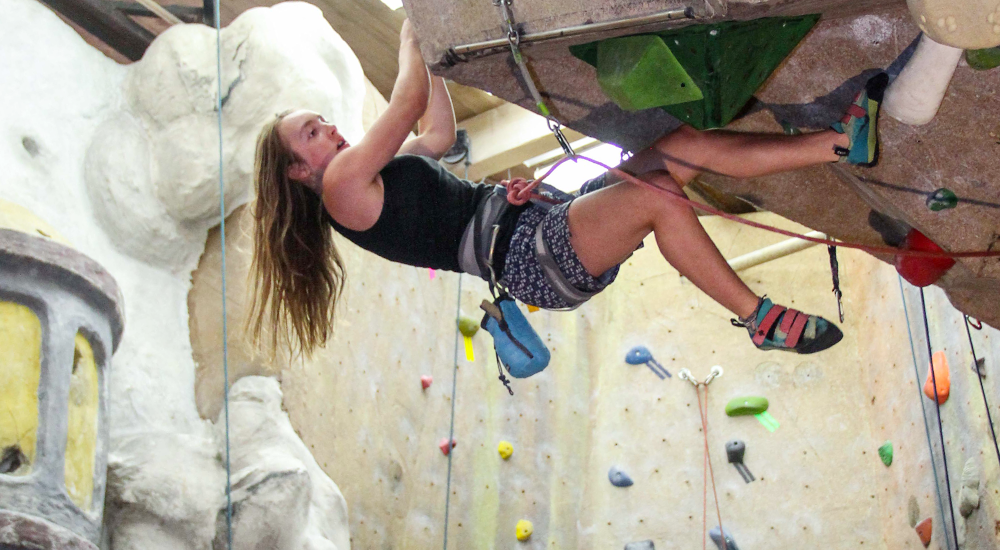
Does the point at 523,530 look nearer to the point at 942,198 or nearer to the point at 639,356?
the point at 639,356

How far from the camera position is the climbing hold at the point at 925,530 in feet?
12.3

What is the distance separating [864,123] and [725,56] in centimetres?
31

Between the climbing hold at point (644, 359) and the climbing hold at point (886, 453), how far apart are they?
4.02 feet

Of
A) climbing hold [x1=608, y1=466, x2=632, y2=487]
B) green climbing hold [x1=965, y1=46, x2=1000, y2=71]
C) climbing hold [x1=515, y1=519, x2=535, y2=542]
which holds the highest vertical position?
green climbing hold [x1=965, y1=46, x2=1000, y2=71]

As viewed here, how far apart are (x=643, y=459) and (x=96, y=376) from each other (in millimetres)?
3138

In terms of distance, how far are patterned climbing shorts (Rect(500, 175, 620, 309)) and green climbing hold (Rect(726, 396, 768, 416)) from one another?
2.94 metres

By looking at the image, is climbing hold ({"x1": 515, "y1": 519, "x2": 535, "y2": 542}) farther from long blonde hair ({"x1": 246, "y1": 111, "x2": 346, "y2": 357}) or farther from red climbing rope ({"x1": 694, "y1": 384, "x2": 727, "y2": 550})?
long blonde hair ({"x1": 246, "y1": 111, "x2": 346, "y2": 357})

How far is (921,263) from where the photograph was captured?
91.4 inches

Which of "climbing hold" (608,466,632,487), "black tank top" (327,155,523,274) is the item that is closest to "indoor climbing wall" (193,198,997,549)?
"climbing hold" (608,466,632,487)

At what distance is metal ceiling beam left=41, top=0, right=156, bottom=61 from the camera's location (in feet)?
11.7

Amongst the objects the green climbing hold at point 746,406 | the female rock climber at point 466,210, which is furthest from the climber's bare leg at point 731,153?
the green climbing hold at point 746,406

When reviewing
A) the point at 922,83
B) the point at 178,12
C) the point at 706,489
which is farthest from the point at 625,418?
the point at 922,83

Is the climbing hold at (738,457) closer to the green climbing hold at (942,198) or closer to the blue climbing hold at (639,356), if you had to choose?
the blue climbing hold at (639,356)

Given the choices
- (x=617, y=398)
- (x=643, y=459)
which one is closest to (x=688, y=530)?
(x=643, y=459)
